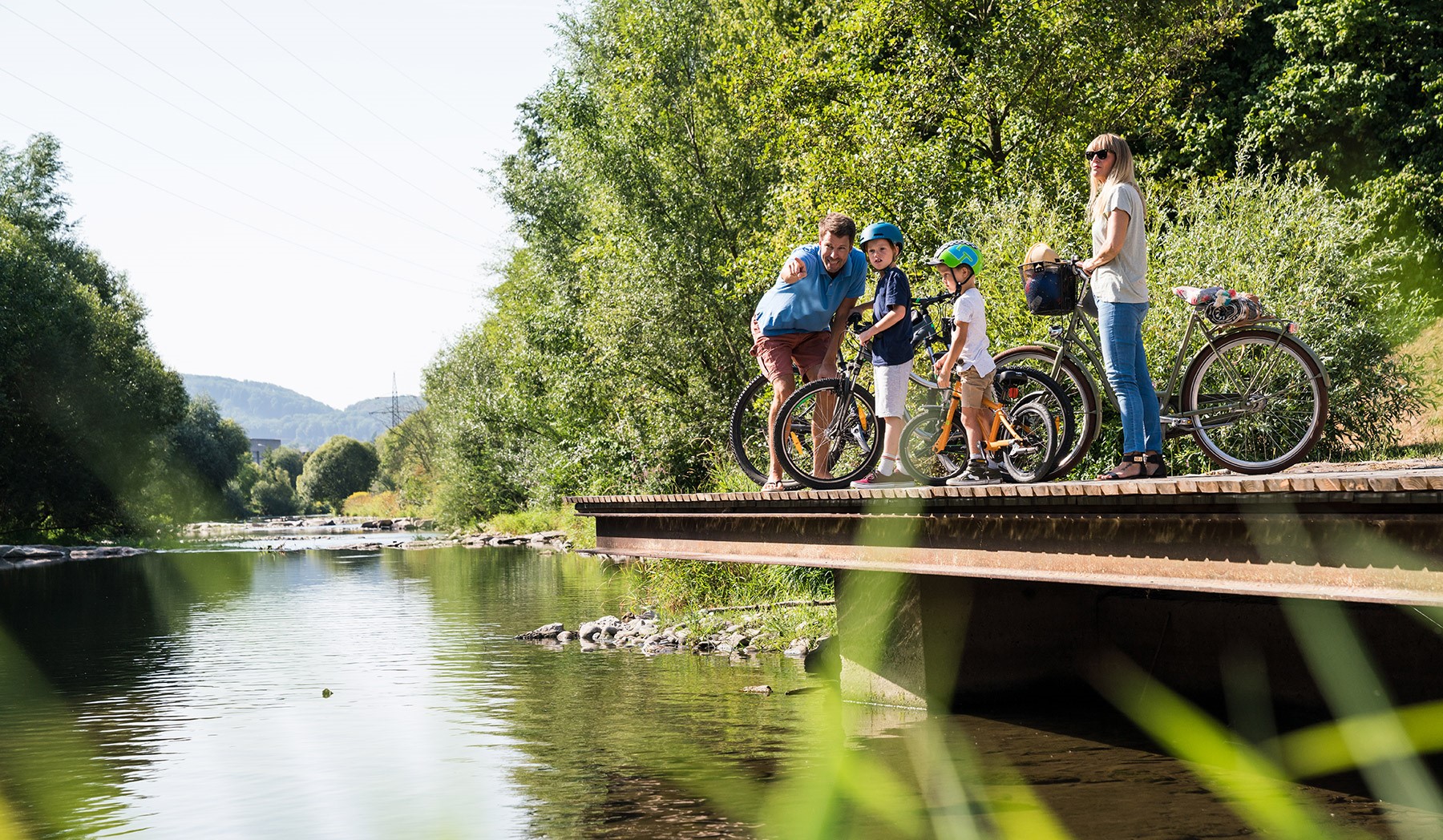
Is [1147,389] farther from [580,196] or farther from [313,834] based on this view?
[580,196]

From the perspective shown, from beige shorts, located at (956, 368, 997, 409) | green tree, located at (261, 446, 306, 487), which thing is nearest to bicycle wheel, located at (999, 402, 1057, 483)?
beige shorts, located at (956, 368, 997, 409)

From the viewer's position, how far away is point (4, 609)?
24984 millimetres

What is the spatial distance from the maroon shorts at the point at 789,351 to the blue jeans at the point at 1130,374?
249 centimetres

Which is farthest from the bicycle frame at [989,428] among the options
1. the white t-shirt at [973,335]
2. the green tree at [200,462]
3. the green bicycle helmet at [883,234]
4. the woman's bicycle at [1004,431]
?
the green tree at [200,462]

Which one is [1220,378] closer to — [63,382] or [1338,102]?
[1338,102]

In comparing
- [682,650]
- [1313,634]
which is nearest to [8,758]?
[682,650]

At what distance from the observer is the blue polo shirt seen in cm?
948

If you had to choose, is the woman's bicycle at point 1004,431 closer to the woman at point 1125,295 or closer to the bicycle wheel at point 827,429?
the bicycle wheel at point 827,429

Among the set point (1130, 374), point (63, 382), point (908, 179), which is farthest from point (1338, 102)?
point (63, 382)

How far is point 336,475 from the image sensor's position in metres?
140

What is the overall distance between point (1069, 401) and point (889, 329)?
140 cm

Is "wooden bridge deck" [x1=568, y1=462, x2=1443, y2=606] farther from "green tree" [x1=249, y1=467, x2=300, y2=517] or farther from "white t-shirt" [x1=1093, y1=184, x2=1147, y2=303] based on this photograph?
"green tree" [x1=249, y1=467, x2=300, y2=517]

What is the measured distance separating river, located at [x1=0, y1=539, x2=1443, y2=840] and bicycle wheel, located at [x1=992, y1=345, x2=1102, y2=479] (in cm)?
225

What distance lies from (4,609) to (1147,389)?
24767mm
